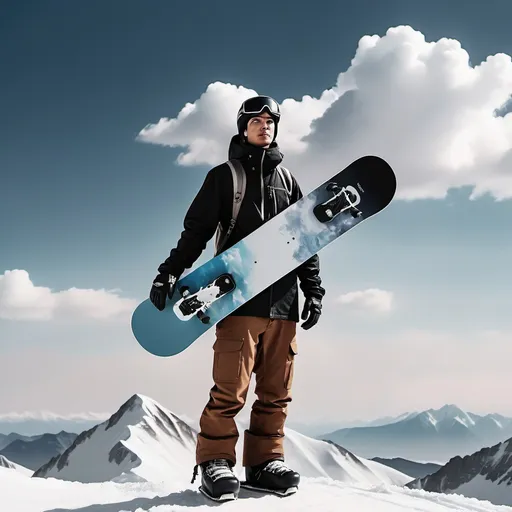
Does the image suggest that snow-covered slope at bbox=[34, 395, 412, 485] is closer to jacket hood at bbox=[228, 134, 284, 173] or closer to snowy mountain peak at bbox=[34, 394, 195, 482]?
snowy mountain peak at bbox=[34, 394, 195, 482]

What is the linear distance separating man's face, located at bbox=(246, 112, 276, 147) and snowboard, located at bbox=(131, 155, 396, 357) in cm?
49

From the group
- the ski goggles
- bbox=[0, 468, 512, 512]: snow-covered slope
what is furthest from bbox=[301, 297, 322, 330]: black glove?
the ski goggles

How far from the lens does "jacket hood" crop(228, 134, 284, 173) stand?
4.46m

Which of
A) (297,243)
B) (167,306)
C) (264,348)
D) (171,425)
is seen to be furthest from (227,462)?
(171,425)

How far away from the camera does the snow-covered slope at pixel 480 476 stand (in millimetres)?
68625

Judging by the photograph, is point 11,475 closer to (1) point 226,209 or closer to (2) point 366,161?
(1) point 226,209

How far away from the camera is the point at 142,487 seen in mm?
5180

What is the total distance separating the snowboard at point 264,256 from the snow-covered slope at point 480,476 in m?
68.0

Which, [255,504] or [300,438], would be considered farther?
[300,438]

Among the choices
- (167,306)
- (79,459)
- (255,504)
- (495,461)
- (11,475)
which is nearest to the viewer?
(255,504)

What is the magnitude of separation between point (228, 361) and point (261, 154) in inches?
55.9

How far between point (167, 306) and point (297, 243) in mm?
982

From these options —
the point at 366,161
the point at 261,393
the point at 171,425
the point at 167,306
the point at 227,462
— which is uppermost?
the point at 171,425

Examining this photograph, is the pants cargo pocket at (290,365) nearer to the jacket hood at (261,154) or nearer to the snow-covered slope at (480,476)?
the jacket hood at (261,154)
